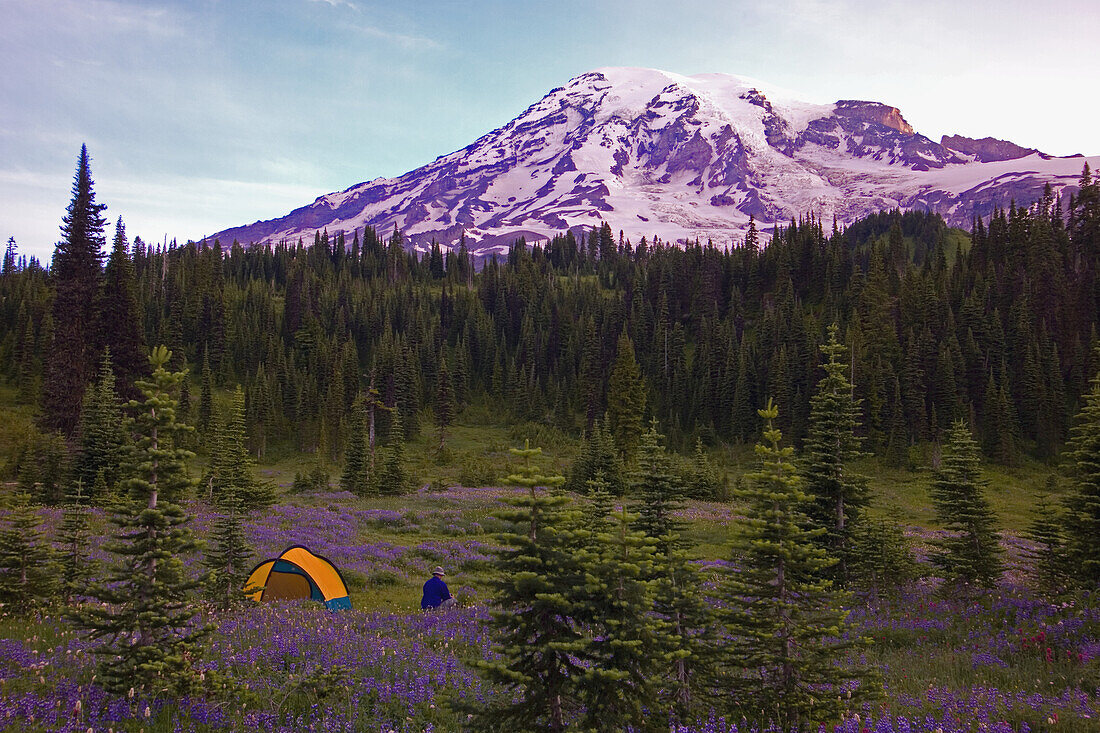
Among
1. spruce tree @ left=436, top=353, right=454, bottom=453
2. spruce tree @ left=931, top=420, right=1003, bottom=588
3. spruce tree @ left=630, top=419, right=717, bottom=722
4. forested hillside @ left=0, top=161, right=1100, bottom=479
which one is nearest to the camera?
spruce tree @ left=630, top=419, right=717, bottom=722

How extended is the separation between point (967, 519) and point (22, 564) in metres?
26.6

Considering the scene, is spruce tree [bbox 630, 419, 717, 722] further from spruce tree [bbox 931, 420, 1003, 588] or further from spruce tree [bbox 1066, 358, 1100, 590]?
spruce tree [bbox 931, 420, 1003, 588]

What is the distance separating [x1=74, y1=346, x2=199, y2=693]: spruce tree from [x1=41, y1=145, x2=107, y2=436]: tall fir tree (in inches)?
1891

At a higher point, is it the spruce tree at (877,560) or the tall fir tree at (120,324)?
the tall fir tree at (120,324)

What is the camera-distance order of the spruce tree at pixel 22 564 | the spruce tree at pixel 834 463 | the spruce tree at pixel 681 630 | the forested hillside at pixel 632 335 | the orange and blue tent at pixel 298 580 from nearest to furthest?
→ the spruce tree at pixel 681 630 < the spruce tree at pixel 22 564 < the spruce tree at pixel 834 463 < the orange and blue tent at pixel 298 580 < the forested hillside at pixel 632 335

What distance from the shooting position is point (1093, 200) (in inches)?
3748

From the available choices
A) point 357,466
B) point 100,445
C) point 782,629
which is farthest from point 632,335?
point 782,629

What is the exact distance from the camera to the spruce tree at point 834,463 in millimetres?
17750

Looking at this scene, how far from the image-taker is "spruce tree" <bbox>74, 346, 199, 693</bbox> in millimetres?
7176

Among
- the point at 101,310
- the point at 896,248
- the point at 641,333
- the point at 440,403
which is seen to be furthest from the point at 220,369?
the point at 896,248

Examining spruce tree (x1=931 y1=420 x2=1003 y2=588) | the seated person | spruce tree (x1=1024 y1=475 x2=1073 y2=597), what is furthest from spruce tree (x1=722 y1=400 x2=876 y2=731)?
spruce tree (x1=931 y1=420 x2=1003 y2=588)

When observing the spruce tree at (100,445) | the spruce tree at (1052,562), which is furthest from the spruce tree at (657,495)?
the spruce tree at (100,445)

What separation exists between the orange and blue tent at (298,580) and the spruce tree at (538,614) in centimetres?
1410

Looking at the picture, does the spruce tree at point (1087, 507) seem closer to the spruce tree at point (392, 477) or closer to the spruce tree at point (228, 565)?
the spruce tree at point (228, 565)
